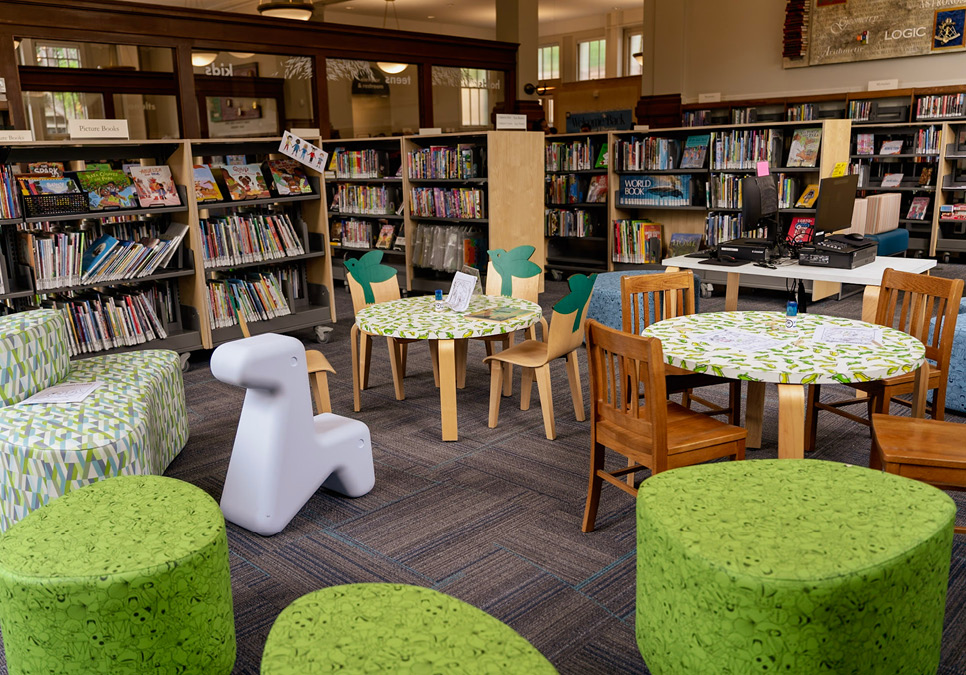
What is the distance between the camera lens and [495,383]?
416cm

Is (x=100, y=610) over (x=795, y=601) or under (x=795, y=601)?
under

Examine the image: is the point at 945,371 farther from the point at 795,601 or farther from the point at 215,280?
the point at 215,280

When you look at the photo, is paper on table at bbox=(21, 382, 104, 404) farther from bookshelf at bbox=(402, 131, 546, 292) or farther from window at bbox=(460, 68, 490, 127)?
window at bbox=(460, 68, 490, 127)

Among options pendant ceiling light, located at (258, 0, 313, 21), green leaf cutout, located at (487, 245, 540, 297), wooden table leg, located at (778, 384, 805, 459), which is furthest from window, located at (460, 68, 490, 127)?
wooden table leg, located at (778, 384, 805, 459)

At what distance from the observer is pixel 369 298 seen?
4.86 m

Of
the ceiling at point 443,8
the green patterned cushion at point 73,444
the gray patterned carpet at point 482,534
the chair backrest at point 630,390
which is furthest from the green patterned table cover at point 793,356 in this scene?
the ceiling at point 443,8

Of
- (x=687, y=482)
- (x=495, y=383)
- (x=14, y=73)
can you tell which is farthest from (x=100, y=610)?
(x=14, y=73)

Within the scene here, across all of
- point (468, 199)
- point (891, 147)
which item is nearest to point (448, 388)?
point (468, 199)

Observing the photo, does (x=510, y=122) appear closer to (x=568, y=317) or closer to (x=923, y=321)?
(x=568, y=317)

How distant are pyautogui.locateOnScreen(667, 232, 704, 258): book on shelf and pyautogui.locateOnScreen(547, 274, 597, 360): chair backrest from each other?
380 centimetres

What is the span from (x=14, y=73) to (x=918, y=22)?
1038cm

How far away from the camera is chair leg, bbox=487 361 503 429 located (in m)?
4.13

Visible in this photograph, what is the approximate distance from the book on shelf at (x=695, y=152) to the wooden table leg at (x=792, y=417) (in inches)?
200

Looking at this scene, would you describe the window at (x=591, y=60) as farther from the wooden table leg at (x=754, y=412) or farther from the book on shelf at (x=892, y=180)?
the wooden table leg at (x=754, y=412)
